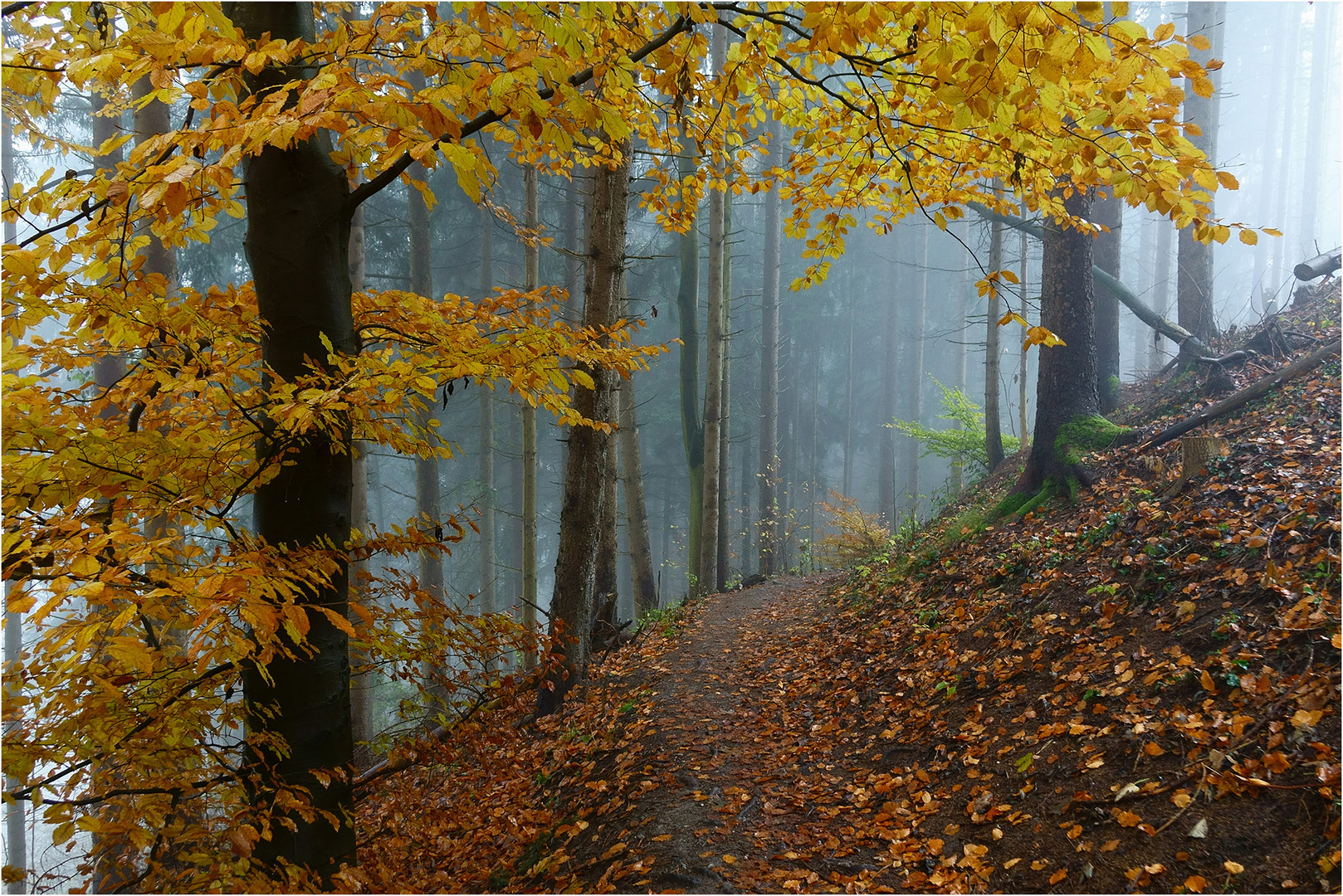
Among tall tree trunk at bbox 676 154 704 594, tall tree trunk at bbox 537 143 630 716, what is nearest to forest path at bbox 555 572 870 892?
tall tree trunk at bbox 537 143 630 716

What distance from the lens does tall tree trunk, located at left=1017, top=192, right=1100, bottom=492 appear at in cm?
700

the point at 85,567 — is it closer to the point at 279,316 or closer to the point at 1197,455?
the point at 279,316

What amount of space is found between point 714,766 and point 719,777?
5.9 inches

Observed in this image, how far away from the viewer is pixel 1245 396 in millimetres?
6102

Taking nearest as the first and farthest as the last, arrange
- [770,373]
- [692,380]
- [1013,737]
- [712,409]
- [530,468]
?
[1013,737] < [530,468] < [712,409] < [692,380] < [770,373]

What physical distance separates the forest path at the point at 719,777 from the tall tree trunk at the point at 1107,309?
5569 millimetres

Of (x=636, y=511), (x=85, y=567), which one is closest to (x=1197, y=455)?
(x=85, y=567)

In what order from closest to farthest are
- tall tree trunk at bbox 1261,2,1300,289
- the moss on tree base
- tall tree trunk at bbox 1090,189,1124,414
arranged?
1. the moss on tree base
2. tall tree trunk at bbox 1090,189,1124,414
3. tall tree trunk at bbox 1261,2,1300,289

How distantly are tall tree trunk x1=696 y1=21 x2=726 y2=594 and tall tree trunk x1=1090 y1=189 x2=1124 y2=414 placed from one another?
184 inches

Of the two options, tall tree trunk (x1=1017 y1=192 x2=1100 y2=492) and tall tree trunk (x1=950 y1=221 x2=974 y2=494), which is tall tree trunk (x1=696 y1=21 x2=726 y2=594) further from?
tall tree trunk (x1=950 y1=221 x2=974 y2=494)

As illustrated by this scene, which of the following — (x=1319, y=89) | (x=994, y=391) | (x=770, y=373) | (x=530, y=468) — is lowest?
(x=530, y=468)

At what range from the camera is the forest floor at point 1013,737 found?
2.70 meters

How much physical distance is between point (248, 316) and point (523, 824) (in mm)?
3649

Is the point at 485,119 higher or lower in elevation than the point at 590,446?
higher
